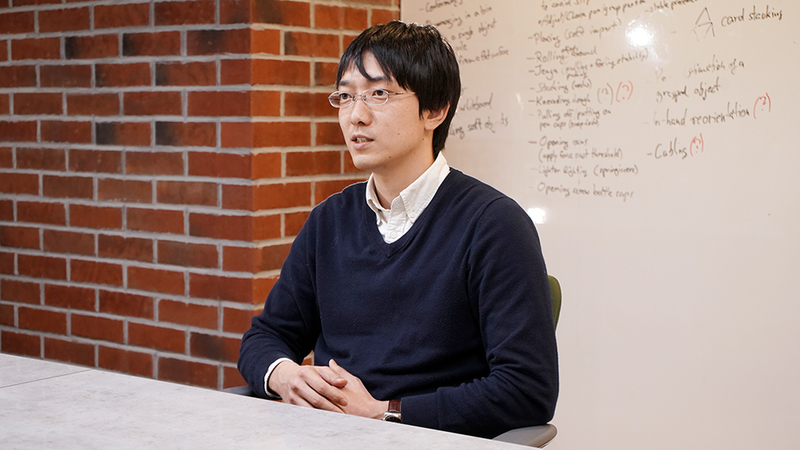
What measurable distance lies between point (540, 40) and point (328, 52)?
27.3 inches

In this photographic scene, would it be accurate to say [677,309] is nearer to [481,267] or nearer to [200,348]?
[481,267]

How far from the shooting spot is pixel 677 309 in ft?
7.89

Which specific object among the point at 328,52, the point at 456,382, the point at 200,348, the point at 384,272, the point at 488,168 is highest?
the point at 328,52

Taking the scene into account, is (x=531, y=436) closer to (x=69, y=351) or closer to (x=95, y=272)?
(x=95, y=272)

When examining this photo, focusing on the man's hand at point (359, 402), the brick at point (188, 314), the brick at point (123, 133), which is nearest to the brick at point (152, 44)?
the brick at point (123, 133)

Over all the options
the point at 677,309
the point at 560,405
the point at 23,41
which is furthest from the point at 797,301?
the point at 23,41

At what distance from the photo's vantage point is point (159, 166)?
2.66 metres

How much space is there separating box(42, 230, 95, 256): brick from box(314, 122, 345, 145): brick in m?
0.86

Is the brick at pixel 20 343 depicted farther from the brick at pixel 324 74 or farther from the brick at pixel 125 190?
the brick at pixel 324 74

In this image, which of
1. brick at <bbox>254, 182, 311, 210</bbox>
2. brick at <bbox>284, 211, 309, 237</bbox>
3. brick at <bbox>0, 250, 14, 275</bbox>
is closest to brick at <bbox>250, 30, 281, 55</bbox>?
brick at <bbox>254, 182, 311, 210</bbox>

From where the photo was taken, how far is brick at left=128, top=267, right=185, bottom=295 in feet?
8.72

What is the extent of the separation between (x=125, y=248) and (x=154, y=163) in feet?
1.04

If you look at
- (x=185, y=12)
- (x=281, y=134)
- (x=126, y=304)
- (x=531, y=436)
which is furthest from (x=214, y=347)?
(x=531, y=436)

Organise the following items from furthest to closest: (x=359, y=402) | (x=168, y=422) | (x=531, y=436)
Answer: (x=359, y=402) < (x=531, y=436) < (x=168, y=422)
